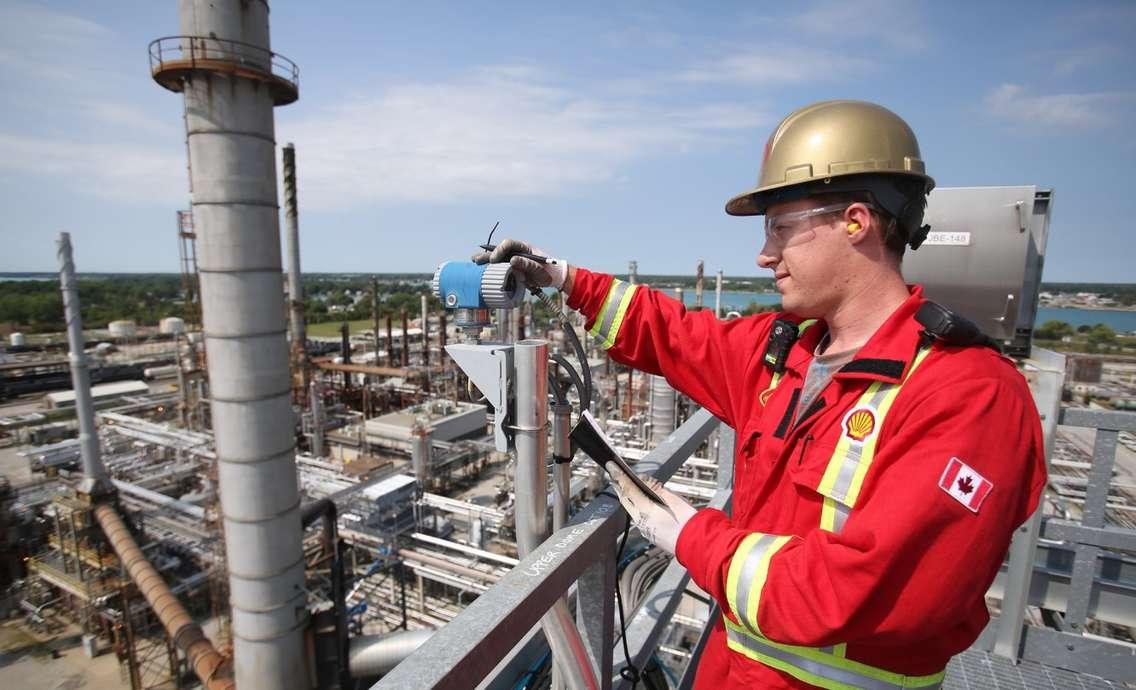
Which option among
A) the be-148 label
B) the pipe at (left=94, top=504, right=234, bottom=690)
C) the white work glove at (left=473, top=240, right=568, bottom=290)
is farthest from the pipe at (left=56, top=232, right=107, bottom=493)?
the be-148 label

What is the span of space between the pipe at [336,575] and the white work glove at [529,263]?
7.39 m

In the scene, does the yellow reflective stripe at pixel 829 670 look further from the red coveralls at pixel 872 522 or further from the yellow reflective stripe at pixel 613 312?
the yellow reflective stripe at pixel 613 312

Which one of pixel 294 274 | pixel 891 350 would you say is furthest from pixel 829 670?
pixel 294 274

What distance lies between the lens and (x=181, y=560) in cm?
1419

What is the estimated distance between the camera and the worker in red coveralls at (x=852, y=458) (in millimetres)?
1048

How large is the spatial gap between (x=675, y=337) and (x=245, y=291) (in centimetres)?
581

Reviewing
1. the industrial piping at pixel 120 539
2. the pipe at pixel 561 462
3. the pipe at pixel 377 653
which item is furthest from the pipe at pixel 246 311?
the pipe at pixel 561 462

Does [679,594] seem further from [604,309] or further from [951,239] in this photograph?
[951,239]

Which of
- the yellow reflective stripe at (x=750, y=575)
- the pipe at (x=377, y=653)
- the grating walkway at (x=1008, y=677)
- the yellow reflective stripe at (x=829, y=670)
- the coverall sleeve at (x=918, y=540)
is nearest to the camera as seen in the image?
the coverall sleeve at (x=918, y=540)

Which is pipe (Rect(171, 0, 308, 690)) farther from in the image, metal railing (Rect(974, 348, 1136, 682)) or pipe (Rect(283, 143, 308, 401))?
pipe (Rect(283, 143, 308, 401))

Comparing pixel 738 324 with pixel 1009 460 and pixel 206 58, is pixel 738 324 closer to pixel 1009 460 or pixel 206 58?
pixel 1009 460

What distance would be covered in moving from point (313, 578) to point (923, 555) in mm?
13199

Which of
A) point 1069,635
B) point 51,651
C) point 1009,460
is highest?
point 1009,460

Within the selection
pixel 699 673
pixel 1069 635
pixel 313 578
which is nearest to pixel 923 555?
pixel 699 673
